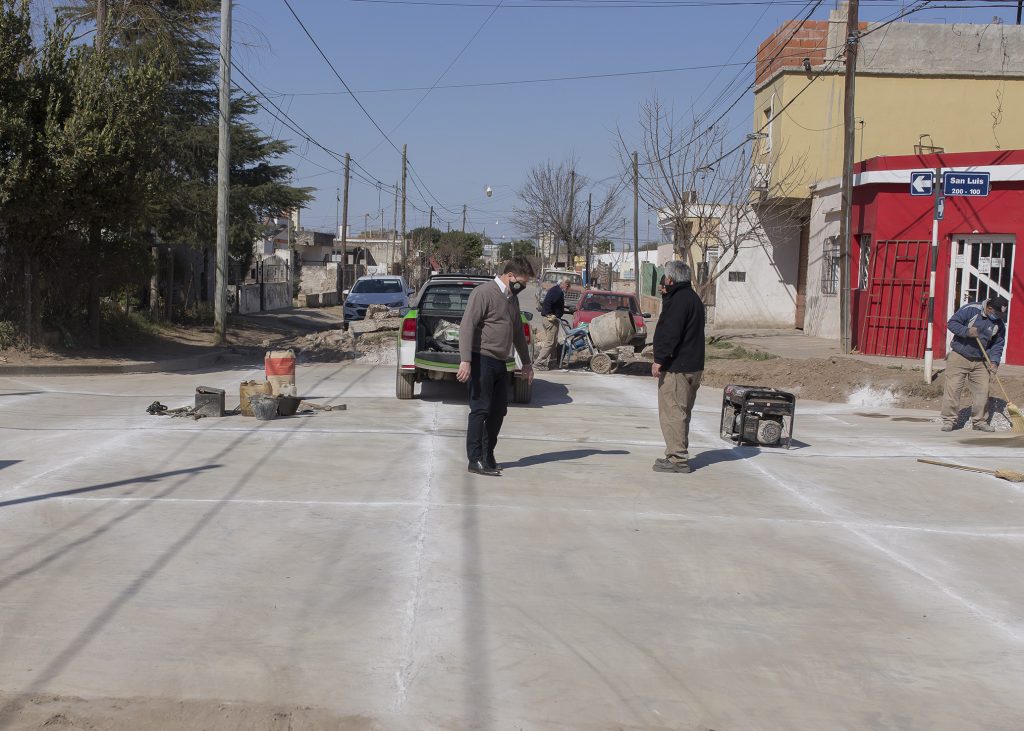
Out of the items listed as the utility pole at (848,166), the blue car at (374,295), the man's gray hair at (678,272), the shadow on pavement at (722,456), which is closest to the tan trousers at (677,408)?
the shadow on pavement at (722,456)

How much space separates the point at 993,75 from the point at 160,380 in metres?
24.0

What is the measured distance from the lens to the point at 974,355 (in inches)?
494

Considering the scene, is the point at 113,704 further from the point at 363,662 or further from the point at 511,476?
the point at 511,476

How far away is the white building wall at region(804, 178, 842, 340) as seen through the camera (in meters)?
26.0

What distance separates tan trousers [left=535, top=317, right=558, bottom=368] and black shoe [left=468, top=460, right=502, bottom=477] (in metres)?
10.4

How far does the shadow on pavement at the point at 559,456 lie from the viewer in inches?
377

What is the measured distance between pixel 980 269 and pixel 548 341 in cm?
845

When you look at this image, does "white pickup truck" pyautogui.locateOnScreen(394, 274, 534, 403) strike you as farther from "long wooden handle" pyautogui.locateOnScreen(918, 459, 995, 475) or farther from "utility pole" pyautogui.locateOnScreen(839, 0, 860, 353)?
"utility pole" pyautogui.locateOnScreen(839, 0, 860, 353)

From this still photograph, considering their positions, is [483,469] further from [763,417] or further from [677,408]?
[763,417]

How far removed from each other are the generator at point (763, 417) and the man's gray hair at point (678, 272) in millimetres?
2229

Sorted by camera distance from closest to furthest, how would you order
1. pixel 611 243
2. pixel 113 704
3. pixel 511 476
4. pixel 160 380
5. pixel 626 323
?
pixel 113 704, pixel 511 476, pixel 160 380, pixel 626 323, pixel 611 243

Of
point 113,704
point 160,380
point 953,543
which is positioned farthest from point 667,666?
point 160,380

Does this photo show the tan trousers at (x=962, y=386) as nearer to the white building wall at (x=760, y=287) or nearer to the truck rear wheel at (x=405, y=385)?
the truck rear wheel at (x=405, y=385)

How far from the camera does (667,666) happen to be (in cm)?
489
